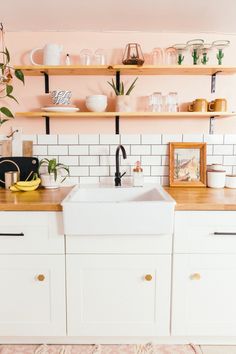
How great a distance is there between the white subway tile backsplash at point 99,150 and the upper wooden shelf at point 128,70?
20.2 inches

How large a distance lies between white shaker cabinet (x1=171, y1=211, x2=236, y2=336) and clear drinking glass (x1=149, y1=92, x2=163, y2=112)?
32.2 inches

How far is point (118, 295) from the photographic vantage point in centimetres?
153

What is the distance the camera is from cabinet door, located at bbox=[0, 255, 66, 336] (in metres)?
1.51

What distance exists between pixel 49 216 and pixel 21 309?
56 centimetres

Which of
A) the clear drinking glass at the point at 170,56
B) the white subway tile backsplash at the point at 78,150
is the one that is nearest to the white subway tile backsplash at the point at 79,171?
the white subway tile backsplash at the point at 78,150

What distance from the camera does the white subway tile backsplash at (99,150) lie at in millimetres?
2033

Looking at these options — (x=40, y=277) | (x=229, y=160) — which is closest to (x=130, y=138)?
(x=229, y=160)

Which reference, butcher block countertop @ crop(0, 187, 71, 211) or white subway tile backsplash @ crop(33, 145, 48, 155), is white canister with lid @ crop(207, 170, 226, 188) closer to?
butcher block countertop @ crop(0, 187, 71, 211)

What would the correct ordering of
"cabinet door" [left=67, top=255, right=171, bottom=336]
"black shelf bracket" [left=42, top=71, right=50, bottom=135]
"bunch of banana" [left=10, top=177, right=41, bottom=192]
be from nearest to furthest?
"cabinet door" [left=67, top=255, right=171, bottom=336] → "bunch of banana" [left=10, top=177, right=41, bottom=192] → "black shelf bracket" [left=42, top=71, right=50, bottom=135]

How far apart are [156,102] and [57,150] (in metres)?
0.78

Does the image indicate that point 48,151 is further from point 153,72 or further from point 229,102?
point 229,102

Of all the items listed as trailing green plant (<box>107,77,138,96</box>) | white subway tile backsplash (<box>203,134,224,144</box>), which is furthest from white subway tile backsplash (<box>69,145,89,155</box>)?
white subway tile backsplash (<box>203,134,224,144</box>)

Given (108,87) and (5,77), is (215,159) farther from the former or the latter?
(5,77)

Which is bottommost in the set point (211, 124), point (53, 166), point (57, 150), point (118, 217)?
point (118, 217)
